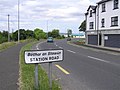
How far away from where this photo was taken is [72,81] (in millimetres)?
9477

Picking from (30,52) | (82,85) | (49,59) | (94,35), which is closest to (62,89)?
(82,85)

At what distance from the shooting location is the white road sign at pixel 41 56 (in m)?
6.55

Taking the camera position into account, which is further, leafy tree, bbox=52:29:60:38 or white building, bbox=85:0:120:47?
leafy tree, bbox=52:29:60:38

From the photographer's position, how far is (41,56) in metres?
6.74

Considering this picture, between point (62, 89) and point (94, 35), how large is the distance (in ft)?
128

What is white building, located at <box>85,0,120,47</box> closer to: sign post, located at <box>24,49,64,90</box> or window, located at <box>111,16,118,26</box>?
window, located at <box>111,16,118,26</box>

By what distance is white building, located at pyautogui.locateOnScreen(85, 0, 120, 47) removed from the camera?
121 ft

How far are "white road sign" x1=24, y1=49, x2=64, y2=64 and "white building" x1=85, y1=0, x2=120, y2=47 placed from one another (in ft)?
98.2

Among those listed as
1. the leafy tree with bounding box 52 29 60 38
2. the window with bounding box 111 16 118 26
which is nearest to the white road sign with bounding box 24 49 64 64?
the window with bounding box 111 16 118 26

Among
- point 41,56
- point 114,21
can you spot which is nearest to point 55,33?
point 114,21

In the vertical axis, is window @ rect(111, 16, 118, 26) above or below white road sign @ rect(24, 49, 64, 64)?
above

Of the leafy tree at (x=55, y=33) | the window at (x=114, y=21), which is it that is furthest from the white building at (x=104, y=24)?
the leafy tree at (x=55, y=33)

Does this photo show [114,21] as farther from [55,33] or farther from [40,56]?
[55,33]

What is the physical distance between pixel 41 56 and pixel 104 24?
116 ft
